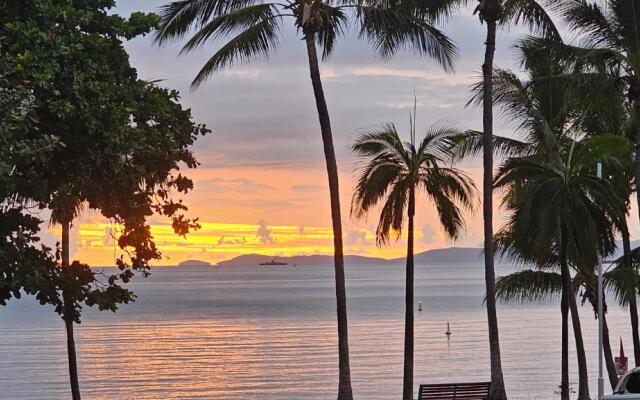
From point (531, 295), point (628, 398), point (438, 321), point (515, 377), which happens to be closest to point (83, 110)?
point (628, 398)

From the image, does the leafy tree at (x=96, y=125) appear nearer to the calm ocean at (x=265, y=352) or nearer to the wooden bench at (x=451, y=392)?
the wooden bench at (x=451, y=392)

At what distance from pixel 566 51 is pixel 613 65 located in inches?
53.5

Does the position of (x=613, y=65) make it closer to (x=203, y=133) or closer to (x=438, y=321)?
(x=203, y=133)

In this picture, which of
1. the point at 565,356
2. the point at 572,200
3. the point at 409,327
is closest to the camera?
the point at 572,200

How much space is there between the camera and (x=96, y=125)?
14602 mm

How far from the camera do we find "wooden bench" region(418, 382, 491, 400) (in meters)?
24.8

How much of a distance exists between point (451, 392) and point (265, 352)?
56203 mm

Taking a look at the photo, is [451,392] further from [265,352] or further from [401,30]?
[265,352]

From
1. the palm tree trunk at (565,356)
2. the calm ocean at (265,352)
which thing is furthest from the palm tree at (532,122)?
the calm ocean at (265,352)

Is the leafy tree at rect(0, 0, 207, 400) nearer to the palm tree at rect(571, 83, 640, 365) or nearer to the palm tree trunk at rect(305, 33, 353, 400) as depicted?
the palm tree trunk at rect(305, 33, 353, 400)

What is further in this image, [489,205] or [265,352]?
[265,352]

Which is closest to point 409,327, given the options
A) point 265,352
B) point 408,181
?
point 408,181

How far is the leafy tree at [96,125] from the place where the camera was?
46.1 feet

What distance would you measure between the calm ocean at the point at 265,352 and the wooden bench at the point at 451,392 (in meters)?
24.2
